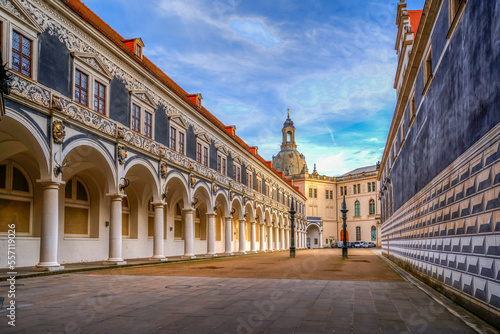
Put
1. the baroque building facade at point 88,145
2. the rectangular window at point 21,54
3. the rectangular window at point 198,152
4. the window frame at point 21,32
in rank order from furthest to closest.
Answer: the rectangular window at point 198,152 → the baroque building facade at point 88,145 → the rectangular window at point 21,54 → the window frame at point 21,32

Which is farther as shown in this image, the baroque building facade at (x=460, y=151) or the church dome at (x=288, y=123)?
the church dome at (x=288, y=123)

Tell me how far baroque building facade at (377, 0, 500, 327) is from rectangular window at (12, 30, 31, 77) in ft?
41.2

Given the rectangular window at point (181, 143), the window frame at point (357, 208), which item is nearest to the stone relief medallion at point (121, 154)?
the rectangular window at point (181, 143)

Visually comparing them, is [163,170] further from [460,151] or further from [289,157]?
[289,157]

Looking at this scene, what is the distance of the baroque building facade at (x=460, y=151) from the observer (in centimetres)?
664

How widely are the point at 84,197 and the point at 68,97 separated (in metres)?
7.46

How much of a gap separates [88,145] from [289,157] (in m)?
85.2

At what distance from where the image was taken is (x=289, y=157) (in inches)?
4008

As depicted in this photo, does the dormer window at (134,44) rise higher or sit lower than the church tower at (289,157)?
lower

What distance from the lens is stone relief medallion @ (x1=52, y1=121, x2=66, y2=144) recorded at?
15898 millimetres

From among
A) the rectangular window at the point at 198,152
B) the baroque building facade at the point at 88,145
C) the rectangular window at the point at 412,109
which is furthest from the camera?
the rectangular window at the point at 198,152

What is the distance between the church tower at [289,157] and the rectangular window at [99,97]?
78.5 m

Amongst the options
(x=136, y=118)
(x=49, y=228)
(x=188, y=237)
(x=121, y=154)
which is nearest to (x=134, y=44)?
(x=136, y=118)

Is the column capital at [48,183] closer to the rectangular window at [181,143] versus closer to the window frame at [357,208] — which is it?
the rectangular window at [181,143]
